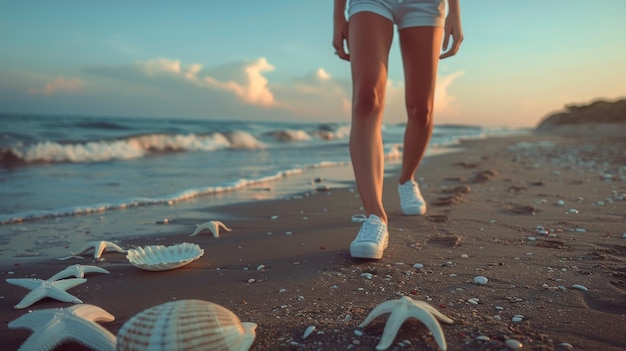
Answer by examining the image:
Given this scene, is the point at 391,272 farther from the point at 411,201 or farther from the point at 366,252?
the point at 411,201

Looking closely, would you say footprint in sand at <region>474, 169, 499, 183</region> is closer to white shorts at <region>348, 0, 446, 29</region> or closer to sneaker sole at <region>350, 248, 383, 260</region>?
white shorts at <region>348, 0, 446, 29</region>

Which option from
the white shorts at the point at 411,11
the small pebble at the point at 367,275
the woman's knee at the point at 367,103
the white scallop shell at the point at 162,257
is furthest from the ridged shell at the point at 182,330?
the white shorts at the point at 411,11

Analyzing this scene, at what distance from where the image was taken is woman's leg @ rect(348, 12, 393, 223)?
9.97 feet

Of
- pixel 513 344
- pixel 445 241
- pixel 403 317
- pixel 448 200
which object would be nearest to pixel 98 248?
pixel 403 317

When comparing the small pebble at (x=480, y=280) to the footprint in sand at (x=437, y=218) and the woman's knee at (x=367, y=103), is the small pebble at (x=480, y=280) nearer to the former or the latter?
the woman's knee at (x=367, y=103)

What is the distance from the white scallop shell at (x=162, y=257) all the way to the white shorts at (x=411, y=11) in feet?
6.45

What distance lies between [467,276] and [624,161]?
8151 mm

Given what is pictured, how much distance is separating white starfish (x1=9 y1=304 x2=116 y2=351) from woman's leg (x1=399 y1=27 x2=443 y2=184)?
280 cm

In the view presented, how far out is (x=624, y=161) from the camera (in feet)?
28.6

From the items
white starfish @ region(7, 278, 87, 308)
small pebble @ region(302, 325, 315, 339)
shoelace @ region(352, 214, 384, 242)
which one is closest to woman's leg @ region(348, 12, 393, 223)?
shoelace @ region(352, 214, 384, 242)

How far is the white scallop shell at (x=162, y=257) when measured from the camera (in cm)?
272

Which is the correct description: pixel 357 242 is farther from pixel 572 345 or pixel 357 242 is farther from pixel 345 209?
pixel 345 209

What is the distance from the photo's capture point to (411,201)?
4305mm

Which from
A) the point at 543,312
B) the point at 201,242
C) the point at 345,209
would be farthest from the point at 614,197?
the point at 201,242
